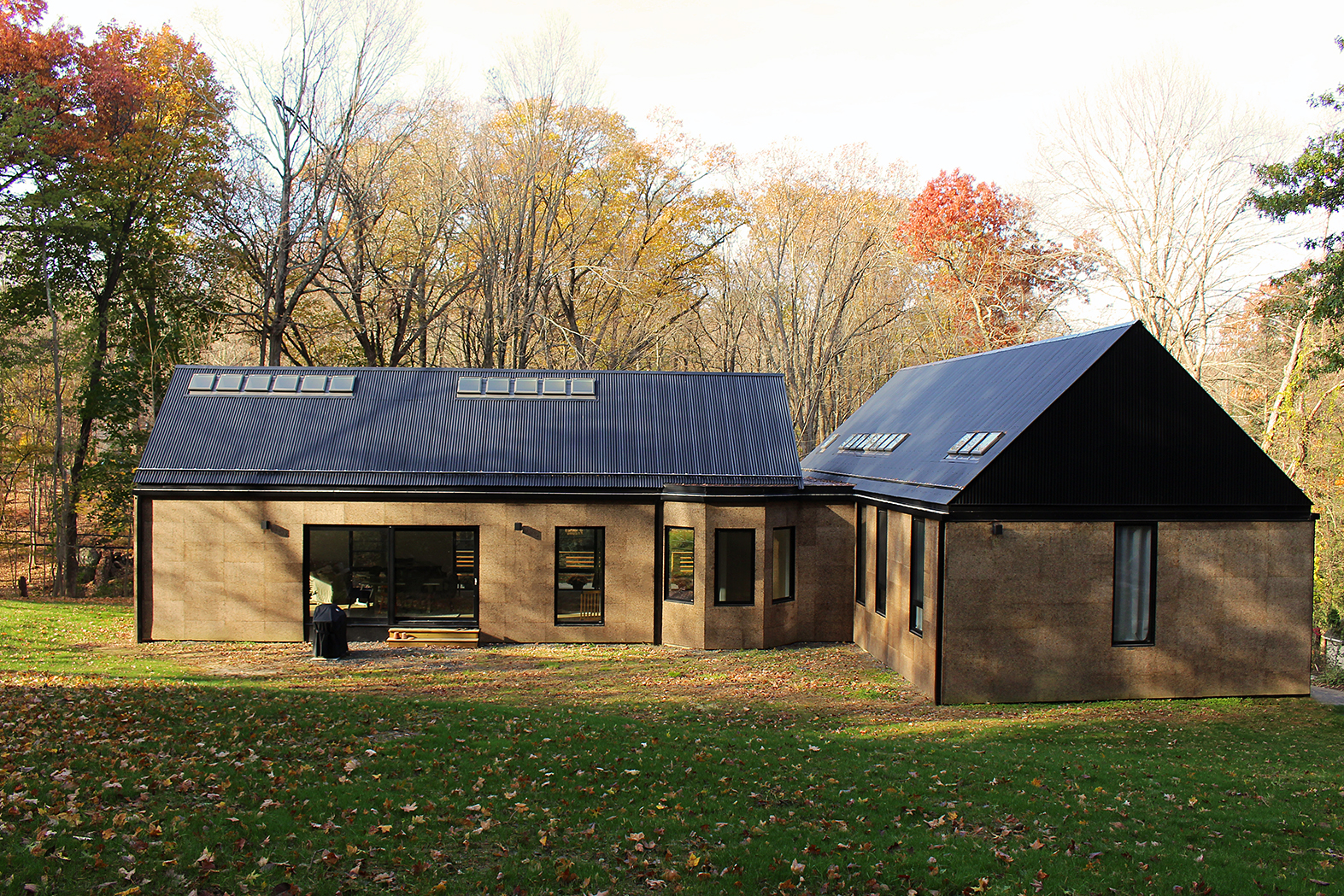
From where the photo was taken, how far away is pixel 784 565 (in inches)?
693

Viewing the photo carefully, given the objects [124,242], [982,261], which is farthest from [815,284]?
[124,242]

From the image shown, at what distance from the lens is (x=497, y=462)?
17.7 m

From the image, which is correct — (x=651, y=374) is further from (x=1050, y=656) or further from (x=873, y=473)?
(x=1050, y=656)

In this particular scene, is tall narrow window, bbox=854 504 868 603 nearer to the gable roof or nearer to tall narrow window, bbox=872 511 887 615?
tall narrow window, bbox=872 511 887 615

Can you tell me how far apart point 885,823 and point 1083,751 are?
4.42 meters

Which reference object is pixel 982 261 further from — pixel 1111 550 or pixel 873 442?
pixel 1111 550

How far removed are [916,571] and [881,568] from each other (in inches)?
61.9

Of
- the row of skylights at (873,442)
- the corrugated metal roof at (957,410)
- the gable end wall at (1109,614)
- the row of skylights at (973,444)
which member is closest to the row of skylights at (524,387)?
the corrugated metal roof at (957,410)

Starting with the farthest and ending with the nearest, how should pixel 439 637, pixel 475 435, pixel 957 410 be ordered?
pixel 475 435 → pixel 439 637 → pixel 957 410

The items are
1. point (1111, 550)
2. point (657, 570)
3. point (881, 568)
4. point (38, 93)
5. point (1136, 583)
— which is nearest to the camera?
point (1111, 550)

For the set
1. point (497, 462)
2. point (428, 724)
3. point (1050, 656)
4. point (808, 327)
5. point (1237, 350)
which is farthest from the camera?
point (808, 327)

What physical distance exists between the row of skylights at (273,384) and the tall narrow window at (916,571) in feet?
40.1

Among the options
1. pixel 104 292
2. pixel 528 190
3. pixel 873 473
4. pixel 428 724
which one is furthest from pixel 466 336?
pixel 428 724

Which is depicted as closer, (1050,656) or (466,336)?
(1050,656)
